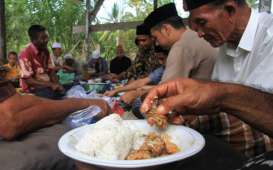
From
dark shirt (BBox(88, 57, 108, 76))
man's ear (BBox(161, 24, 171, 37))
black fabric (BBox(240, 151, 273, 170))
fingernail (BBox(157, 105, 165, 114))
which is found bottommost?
dark shirt (BBox(88, 57, 108, 76))

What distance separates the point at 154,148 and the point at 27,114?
1.58 feet

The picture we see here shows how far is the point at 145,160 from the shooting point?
2.59 ft

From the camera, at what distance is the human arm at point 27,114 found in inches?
45.2

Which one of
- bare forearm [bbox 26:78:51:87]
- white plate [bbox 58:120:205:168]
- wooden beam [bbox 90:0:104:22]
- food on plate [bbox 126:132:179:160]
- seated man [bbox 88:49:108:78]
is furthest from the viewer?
seated man [bbox 88:49:108:78]

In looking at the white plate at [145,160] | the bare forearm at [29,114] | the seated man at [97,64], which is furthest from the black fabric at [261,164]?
the seated man at [97,64]

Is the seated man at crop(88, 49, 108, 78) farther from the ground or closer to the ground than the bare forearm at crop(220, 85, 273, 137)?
closer to the ground

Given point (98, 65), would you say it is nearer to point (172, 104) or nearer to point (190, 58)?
point (190, 58)

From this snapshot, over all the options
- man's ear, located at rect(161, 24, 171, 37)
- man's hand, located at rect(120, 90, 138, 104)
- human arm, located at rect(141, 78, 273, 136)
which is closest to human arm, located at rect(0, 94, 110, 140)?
human arm, located at rect(141, 78, 273, 136)

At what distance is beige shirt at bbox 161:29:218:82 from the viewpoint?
95.0 inches

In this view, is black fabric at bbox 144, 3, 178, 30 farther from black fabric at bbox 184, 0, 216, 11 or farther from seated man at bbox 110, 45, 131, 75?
seated man at bbox 110, 45, 131, 75

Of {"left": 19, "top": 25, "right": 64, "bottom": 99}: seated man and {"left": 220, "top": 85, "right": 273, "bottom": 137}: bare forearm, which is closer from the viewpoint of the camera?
{"left": 220, "top": 85, "right": 273, "bottom": 137}: bare forearm

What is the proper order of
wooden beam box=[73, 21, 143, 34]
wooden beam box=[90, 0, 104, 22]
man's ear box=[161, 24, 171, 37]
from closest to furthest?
man's ear box=[161, 24, 171, 37], wooden beam box=[73, 21, 143, 34], wooden beam box=[90, 0, 104, 22]

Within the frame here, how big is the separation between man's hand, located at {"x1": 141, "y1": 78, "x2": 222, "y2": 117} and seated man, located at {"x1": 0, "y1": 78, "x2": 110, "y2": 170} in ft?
1.14

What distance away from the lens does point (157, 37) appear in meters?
2.85
